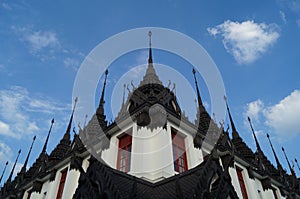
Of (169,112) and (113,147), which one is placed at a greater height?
(169,112)

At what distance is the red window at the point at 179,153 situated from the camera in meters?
13.9

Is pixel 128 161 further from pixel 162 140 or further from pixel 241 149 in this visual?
pixel 241 149

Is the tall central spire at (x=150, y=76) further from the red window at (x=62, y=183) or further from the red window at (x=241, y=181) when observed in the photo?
the red window at (x=241, y=181)

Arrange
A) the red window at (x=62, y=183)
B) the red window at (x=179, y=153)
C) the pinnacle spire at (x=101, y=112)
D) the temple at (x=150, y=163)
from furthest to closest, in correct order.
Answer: the pinnacle spire at (x=101, y=112) → the red window at (x=62, y=183) → the red window at (x=179, y=153) → the temple at (x=150, y=163)

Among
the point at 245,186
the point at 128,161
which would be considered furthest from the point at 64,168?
the point at 245,186

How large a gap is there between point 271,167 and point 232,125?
5.92 m

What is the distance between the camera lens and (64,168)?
1811 cm

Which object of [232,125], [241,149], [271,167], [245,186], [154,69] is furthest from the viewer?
[232,125]

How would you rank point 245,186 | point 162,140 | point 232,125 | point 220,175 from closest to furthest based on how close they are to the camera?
point 220,175
point 162,140
point 245,186
point 232,125

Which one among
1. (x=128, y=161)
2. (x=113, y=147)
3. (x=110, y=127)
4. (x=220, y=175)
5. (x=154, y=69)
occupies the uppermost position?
(x=154, y=69)

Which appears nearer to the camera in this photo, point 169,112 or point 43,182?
point 169,112

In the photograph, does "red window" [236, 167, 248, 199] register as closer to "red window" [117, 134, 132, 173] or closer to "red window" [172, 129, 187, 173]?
"red window" [172, 129, 187, 173]

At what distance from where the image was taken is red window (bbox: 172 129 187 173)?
1390 cm

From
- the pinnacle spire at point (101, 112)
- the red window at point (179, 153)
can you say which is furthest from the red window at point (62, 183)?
the red window at point (179, 153)
